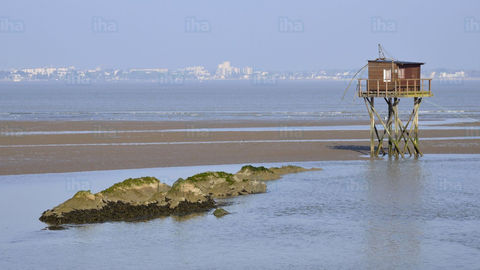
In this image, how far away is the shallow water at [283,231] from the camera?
65.2ft

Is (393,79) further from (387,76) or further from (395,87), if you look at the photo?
(395,87)

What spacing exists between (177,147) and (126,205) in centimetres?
2009

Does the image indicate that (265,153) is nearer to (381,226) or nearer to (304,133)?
(304,133)

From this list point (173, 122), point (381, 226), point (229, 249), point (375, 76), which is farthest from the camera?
point (173, 122)

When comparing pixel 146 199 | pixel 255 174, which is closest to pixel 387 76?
pixel 255 174

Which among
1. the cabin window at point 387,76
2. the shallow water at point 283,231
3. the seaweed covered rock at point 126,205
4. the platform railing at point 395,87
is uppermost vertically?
the cabin window at point 387,76

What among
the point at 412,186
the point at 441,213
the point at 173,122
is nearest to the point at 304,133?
the point at 173,122

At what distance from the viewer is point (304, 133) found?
56.8 meters

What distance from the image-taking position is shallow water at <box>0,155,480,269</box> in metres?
19.9

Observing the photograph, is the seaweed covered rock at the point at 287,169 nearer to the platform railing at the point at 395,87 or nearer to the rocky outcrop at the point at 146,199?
the rocky outcrop at the point at 146,199

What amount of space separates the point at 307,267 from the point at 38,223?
33.0 ft

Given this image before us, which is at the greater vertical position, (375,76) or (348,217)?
(375,76)

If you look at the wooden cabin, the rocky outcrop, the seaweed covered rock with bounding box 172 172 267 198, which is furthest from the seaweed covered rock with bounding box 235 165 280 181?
the wooden cabin

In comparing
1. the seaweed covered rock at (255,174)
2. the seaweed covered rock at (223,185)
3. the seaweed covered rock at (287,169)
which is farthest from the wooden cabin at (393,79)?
the seaweed covered rock at (223,185)
